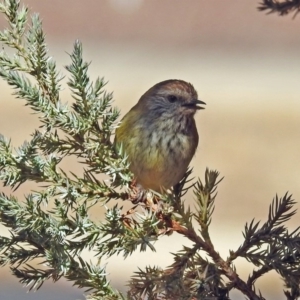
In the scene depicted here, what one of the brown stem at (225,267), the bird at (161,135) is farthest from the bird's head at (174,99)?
the brown stem at (225,267)

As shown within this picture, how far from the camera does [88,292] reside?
123cm

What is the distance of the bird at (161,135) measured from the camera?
193 cm

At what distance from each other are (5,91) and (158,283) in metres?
3.22

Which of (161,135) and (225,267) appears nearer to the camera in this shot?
(225,267)

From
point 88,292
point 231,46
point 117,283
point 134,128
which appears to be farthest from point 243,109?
point 88,292

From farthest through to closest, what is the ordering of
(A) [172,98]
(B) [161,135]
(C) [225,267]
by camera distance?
A: (A) [172,98] < (B) [161,135] < (C) [225,267]

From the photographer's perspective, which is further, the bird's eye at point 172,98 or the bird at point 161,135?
the bird's eye at point 172,98

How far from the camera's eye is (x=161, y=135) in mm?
2086

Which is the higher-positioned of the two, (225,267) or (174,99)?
(174,99)

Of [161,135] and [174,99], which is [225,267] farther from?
[174,99]

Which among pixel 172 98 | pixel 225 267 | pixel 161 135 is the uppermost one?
pixel 172 98

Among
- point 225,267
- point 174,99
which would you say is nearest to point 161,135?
point 174,99

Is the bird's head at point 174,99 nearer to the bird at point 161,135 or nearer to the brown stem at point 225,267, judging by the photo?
the bird at point 161,135

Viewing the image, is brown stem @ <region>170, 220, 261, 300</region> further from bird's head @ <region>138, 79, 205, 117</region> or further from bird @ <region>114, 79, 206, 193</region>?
bird's head @ <region>138, 79, 205, 117</region>
